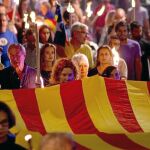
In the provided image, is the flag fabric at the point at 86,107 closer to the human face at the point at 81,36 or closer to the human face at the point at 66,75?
the human face at the point at 66,75

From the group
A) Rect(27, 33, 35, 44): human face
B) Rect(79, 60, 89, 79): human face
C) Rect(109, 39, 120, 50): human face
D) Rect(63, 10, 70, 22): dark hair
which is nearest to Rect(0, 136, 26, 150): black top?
Rect(79, 60, 89, 79): human face

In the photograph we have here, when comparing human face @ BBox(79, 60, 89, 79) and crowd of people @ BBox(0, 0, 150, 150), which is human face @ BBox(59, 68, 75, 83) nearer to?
crowd of people @ BBox(0, 0, 150, 150)

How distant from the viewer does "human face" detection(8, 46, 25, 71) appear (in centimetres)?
1114

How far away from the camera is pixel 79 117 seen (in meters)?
9.48

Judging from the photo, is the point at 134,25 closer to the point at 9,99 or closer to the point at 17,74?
the point at 17,74

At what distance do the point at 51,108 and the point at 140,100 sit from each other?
100cm

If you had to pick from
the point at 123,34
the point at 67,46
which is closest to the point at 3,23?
the point at 67,46

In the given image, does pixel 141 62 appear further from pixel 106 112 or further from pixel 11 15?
pixel 106 112

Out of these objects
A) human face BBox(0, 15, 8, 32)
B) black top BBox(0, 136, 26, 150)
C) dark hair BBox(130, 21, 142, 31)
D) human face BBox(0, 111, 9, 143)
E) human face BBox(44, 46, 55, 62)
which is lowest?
black top BBox(0, 136, 26, 150)

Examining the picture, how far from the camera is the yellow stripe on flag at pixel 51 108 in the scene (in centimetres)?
924

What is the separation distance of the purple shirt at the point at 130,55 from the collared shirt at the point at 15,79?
2260 millimetres

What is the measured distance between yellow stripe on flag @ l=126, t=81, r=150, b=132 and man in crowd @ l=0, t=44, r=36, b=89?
4.02ft

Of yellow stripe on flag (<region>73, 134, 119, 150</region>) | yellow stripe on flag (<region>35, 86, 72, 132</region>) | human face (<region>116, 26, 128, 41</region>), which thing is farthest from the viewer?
human face (<region>116, 26, 128, 41</region>)

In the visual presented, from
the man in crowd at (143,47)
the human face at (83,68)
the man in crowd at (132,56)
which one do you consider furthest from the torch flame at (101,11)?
the human face at (83,68)
